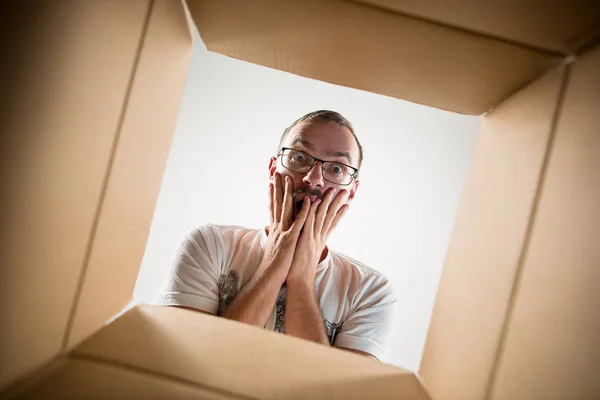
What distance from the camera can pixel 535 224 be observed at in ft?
1.21

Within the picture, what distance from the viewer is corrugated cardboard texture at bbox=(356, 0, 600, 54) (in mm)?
330

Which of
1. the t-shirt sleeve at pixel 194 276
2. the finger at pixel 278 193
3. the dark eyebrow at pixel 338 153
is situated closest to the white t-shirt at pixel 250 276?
the t-shirt sleeve at pixel 194 276

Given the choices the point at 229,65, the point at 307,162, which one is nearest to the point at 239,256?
the point at 307,162

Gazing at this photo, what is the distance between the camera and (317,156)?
1.20 metres

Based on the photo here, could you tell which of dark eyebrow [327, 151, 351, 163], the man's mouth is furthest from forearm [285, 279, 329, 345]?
dark eyebrow [327, 151, 351, 163]

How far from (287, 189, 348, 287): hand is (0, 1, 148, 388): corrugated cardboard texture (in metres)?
0.77

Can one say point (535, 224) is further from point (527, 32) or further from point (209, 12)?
point (209, 12)

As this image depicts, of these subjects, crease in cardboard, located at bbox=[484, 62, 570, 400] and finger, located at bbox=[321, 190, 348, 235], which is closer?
crease in cardboard, located at bbox=[484, 62, 570, 400]

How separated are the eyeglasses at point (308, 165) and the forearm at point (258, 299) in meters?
0.32

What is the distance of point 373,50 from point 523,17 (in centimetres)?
16

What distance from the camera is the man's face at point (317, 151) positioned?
1204 mm

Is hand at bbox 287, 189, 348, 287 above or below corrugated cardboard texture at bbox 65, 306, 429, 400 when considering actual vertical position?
above

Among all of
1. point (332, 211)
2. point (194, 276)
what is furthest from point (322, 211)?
point (194, 276)

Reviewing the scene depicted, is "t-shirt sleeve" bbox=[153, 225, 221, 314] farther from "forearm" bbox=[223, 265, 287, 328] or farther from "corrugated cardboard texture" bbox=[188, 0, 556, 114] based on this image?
"corrugated cardboard texture" bbox=[188, 0, 556, 114]
